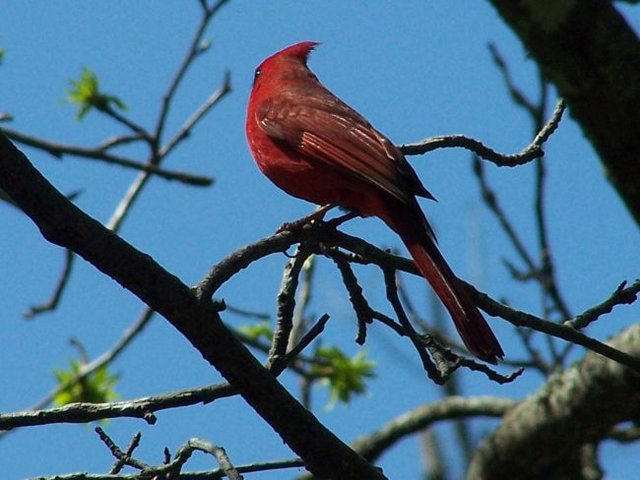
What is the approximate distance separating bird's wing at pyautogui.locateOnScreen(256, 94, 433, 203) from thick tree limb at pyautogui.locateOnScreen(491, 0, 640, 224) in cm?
57

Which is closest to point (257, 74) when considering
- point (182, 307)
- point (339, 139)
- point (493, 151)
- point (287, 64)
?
point (287, 64)

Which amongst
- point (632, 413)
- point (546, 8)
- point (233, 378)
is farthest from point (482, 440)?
point (233, 378)

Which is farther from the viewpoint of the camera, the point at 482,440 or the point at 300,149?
the point at 482,440

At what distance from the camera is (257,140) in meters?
4.59

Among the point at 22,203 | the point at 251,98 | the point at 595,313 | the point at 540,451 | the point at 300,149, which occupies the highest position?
the point at 251,98

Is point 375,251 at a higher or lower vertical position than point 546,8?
lower

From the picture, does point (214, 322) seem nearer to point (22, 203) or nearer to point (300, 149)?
point (22, 203)

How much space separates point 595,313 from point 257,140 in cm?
181

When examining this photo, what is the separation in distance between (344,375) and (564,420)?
39.1 inches

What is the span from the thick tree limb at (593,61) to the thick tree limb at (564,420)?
1.33 meters

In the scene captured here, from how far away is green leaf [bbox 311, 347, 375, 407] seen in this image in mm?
5477

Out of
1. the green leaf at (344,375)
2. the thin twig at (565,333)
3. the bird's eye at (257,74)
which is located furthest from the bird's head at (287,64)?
the thin twig at (565,333)

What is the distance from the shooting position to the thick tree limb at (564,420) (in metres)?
4.85

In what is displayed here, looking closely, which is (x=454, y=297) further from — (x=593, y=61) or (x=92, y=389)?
(x=92, y=389)
